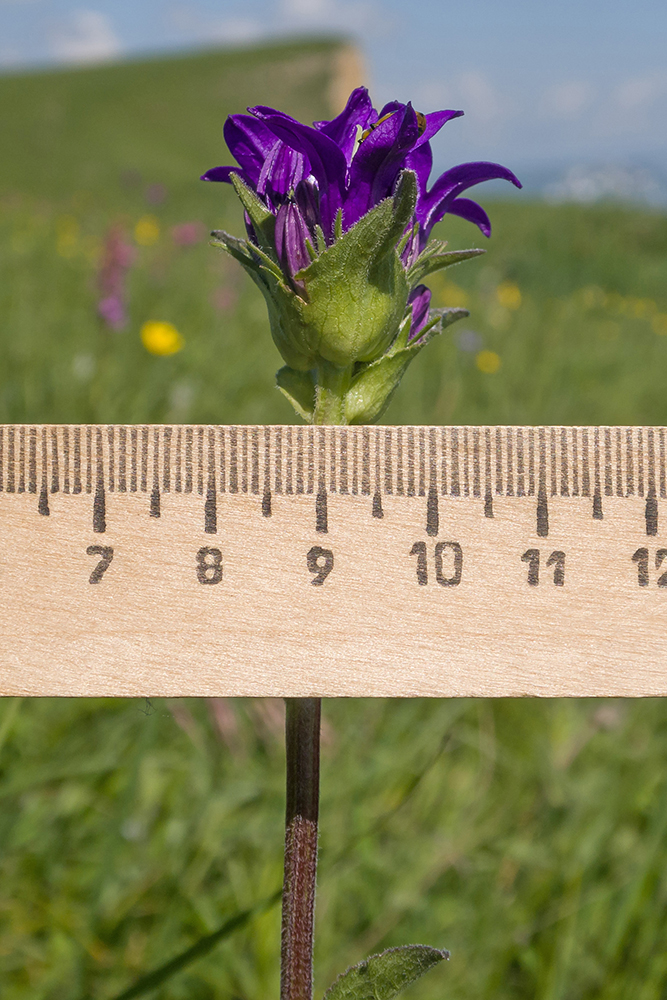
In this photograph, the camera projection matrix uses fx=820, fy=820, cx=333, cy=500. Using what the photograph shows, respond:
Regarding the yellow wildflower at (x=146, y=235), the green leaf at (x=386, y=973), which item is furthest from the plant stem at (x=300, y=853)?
the yellow wildflower at (x=146, y=235)

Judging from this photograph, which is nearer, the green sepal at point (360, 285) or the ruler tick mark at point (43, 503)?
the green sepal at point (360, 285)

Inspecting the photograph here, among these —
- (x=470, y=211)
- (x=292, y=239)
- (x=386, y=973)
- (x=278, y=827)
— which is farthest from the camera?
(x=278, y=827)

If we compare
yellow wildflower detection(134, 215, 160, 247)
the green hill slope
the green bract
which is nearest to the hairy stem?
the green bract

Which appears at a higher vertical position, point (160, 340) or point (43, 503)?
point (160, 340)

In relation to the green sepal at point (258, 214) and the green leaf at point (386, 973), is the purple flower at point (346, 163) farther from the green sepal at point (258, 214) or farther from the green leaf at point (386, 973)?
the green leaf at point (386, 973)

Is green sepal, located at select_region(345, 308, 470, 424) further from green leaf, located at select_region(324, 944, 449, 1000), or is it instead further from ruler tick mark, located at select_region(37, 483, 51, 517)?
green leaf, located at select_region(324, 944, 449, 1000)

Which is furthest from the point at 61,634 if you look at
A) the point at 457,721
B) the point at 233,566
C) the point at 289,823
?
the point at 457,721

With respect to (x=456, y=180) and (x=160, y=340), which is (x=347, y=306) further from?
(x=160, y=340)

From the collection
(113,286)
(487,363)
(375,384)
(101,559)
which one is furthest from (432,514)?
(487,363)

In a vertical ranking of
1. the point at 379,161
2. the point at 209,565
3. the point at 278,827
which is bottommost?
the point at 278,827
